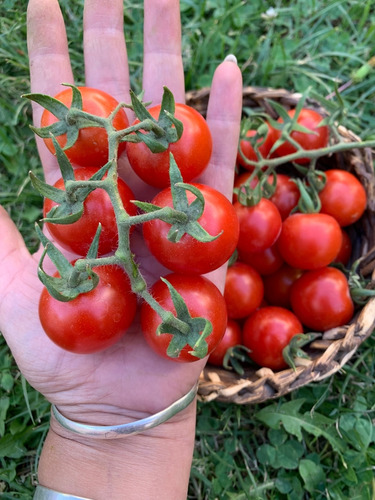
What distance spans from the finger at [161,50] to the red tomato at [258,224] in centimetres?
53

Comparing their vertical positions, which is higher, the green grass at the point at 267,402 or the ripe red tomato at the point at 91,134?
the ripe red tomato at the point at 91,134

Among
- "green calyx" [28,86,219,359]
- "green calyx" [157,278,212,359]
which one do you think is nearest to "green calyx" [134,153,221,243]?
"green calyx" [28,86,219,359]

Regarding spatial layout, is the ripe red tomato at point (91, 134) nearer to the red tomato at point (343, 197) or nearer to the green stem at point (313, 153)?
the green stem at point (313, 153)

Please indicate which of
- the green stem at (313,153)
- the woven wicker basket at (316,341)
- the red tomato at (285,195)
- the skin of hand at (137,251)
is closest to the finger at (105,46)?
the skin of hand at (137,251)

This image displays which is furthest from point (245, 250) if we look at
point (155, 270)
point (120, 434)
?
point (120, 434)

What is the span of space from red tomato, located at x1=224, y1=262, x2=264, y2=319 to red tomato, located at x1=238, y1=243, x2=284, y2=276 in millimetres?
50

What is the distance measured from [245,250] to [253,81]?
3.33 feet

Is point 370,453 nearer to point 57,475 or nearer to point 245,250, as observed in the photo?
point 245,250

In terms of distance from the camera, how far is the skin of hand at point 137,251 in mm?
1514

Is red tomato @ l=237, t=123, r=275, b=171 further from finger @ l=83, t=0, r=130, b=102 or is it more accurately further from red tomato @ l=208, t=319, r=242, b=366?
red tomato @ l=208, t=319, r=242, b=366

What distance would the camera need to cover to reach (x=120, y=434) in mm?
1461

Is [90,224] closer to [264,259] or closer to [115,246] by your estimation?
[115,246]

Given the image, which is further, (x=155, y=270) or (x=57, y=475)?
(x=155, y=270)

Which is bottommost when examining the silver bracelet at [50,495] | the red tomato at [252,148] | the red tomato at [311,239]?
the silver bracelet at [50,495]
